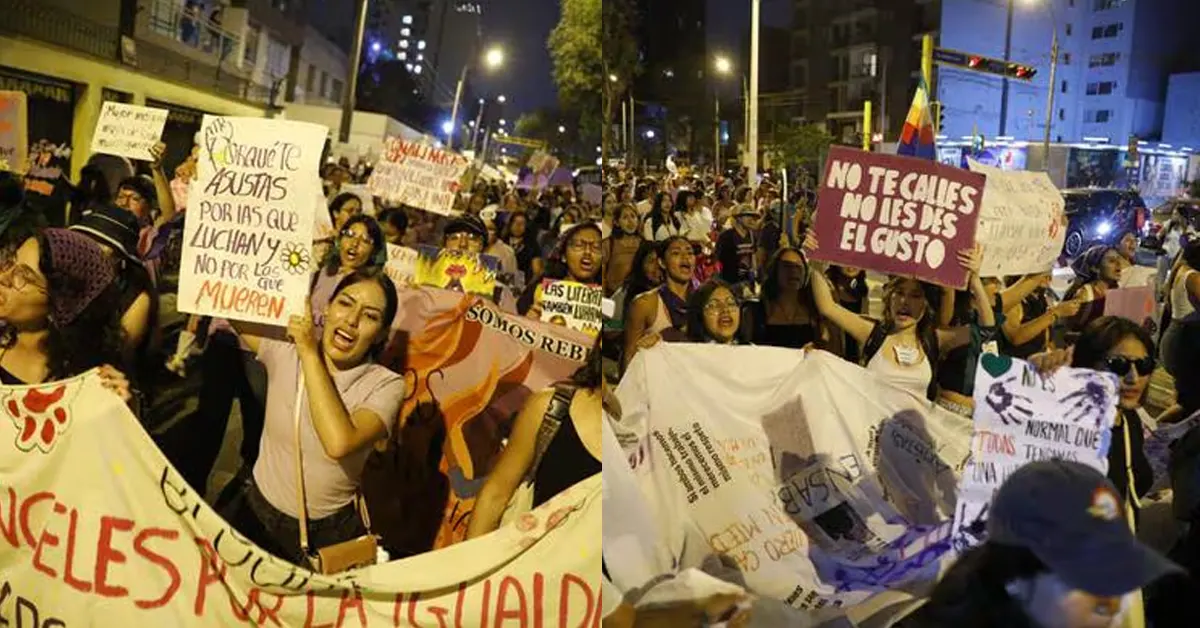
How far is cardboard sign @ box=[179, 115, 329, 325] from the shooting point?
3.85 metres

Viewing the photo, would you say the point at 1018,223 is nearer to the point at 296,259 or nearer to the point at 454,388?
the point at 454,388

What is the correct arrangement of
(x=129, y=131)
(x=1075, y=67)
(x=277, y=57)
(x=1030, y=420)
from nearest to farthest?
1. (x=1030, y=420)
2. (x=129, y=131)
3. (x=277, y=57)
4. (x=1075, y=67)

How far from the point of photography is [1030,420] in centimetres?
343

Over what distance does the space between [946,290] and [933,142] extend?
1.09m

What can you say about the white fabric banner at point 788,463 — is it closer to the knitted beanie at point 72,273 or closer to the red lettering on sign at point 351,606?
the red lettering on sign at point 351,606

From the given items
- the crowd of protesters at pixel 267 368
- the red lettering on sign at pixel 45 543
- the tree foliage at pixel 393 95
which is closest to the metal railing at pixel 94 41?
the crowd of protesters at pixel 267 368

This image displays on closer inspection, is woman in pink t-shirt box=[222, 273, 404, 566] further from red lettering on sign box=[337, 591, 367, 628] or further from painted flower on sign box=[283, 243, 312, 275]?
red lettering on sign box=[337, 591, 367, 628]

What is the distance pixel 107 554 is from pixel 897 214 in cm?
365

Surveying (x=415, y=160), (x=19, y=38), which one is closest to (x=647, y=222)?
(x=415, y=160)

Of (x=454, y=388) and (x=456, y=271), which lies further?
(x=456, y=271)

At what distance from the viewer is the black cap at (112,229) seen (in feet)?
17.1

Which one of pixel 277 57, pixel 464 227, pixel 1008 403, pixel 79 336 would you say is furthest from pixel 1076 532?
pixel 277 57

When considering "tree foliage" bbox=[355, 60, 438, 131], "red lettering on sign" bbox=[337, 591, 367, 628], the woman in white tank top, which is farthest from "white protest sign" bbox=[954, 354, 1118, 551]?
"tree foliage" bbox=[355, 60, 438, 131]

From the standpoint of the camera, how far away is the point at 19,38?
585 inches
